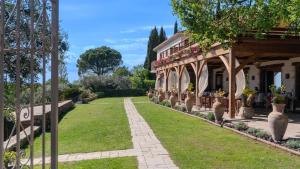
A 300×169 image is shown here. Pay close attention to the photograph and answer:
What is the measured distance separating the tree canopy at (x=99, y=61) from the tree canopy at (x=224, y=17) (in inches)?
3197

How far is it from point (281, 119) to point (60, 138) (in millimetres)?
5875

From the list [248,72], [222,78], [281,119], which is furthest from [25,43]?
[222,78]

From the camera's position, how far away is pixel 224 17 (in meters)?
11.8

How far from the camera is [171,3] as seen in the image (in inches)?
479

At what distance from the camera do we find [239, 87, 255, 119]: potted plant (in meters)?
15.4

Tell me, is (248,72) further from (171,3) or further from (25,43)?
(25,43)

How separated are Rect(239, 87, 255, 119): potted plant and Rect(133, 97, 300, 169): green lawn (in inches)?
136

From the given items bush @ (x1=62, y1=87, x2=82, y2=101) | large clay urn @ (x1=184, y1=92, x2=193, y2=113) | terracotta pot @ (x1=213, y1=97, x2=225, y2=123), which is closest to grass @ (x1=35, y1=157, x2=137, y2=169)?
terracotta pot @ (x1=213, y1=97, x2=225, y2=123)

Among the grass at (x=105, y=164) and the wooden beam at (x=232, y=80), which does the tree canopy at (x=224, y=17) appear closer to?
the wooden beam at (x=232, y=80)

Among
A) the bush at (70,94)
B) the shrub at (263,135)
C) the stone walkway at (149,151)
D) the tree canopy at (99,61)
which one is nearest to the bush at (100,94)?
the bush at (70,94)

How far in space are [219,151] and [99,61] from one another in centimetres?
8644

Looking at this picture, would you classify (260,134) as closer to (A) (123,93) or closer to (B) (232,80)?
(B) (232,80)

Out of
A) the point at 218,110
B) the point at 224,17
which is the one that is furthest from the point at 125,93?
the point at 224,17

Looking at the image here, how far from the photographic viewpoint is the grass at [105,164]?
723 centimetres
